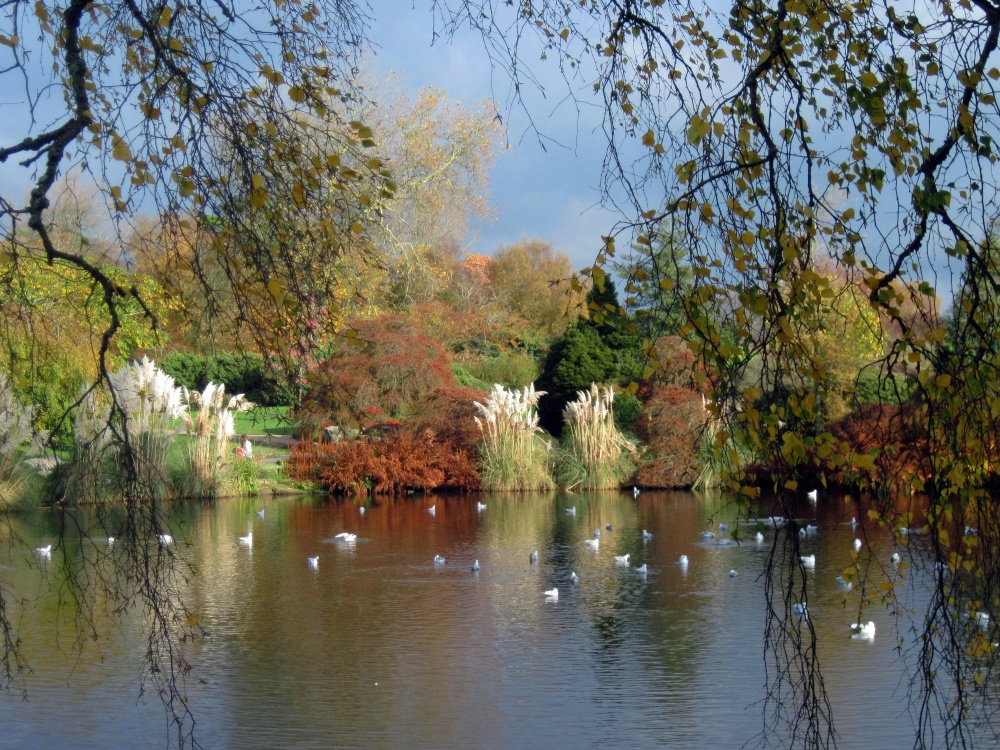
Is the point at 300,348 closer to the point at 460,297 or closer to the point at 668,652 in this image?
the point at 668,652

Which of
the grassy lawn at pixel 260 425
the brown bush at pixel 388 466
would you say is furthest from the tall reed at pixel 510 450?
the grassy lawn at pixel 260 425

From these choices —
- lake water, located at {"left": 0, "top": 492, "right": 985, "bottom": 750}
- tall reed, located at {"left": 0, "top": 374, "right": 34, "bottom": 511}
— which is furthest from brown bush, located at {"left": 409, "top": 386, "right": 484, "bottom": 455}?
tall reed, located at {"left": 0, "top": 374, "right": 34, "bottom": 511}

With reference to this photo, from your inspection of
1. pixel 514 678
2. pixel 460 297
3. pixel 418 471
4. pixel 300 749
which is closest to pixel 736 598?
pixel 514 678

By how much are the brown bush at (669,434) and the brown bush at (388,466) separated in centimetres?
298

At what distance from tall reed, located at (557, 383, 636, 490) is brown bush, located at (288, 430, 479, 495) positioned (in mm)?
1553

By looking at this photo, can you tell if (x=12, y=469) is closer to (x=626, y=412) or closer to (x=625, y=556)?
(x=625, y=556)

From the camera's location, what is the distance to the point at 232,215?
120 inches

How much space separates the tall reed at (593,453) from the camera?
1698 centimetres

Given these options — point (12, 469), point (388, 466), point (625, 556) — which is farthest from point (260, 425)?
point (625, 556)

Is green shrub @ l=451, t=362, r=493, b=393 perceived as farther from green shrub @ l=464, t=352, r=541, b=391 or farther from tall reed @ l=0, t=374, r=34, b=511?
tall reed @ l=0, t=374, r=34, b=511

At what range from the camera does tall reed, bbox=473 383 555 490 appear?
16.8m

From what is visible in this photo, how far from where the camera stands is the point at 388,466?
17.0 metres

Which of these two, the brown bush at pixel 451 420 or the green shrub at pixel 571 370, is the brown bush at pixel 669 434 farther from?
the brown bush at pixel 451 420

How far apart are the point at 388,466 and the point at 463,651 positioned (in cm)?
1021
